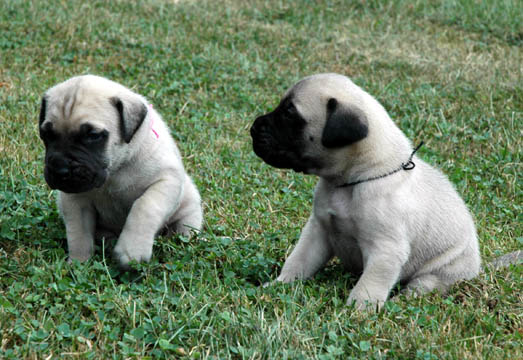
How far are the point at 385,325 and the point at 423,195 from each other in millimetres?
1203

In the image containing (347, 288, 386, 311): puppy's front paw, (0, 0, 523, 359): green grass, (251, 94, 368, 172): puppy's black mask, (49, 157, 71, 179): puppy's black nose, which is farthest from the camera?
(251, 94, 368, 172): puppy's black mask

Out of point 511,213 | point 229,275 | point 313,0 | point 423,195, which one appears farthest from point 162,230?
point 313,0

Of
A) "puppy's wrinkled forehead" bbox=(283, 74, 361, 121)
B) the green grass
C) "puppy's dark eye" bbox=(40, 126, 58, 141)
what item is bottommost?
the green grass

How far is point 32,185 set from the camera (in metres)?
6.13

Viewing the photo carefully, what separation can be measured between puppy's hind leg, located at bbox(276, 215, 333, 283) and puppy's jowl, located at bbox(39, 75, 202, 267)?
3.18 feet

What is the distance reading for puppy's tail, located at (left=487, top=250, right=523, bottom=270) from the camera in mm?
5273

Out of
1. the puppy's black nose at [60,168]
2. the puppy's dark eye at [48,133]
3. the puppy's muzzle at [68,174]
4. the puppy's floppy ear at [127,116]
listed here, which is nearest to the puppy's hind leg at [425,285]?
the puppy's floppy ear at [127,116]

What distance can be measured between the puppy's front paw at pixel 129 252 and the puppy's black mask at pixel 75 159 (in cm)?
45

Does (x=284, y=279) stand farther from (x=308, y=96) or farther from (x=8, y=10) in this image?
(x=8, y=10)

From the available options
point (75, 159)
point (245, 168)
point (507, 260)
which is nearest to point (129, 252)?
point (75, 159)

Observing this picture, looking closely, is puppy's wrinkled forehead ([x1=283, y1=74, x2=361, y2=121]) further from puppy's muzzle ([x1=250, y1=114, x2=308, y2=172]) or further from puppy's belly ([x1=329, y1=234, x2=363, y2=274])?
puppy's belly ([x1=329, y1=234, x2=363, y2=274])

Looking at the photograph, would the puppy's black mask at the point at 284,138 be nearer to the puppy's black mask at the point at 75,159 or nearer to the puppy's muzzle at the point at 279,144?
the puppy's muzzle at the point at 279,144

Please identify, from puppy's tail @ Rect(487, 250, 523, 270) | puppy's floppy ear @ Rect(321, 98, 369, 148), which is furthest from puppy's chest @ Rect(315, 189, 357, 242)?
puppy's tail @ Rect(487, 250, 523, 270)

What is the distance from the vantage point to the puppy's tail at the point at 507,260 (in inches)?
208
